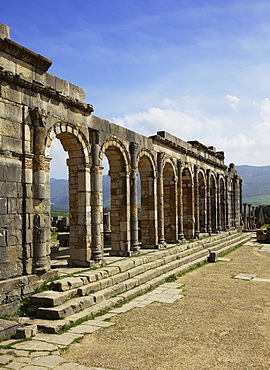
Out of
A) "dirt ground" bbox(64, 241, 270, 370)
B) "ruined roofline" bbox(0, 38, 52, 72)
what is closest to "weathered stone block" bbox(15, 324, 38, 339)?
"dirt ground" bbox(64, 241, 270, 370)

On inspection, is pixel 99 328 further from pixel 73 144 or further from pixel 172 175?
pixel 172 175

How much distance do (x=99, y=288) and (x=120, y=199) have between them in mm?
5174

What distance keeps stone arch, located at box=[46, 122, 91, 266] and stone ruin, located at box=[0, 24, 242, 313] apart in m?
0.03

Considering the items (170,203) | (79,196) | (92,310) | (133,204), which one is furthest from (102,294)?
(170,203)

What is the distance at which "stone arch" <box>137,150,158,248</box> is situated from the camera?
16766mm

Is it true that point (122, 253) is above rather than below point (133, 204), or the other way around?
below

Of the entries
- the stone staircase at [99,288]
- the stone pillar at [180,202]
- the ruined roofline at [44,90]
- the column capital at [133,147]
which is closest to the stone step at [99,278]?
the stone staircase at [99,288]

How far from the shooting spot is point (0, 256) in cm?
827

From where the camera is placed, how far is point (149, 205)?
667 inches

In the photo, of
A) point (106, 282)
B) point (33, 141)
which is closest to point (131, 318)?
point (106, 282)

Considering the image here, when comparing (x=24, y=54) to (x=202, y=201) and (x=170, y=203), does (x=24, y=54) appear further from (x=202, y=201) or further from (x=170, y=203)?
(x=202, y=201)

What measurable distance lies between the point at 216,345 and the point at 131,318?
7.62 feet

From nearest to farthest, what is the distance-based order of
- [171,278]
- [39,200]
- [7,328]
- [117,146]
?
[7,328]
[39,200]
[171,278]
[117,146]

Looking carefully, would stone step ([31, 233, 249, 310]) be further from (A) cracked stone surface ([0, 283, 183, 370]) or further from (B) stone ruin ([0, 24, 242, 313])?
(A) cracked stone surface ([0, 283, 183, 370])
